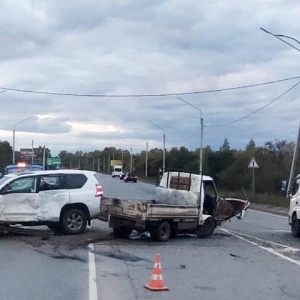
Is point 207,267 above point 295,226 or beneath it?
beneath

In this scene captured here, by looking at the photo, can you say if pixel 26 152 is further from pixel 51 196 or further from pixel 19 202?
pixel 19 202

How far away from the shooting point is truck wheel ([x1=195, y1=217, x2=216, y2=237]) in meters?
21.8

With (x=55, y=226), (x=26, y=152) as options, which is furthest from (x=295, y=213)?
(x=26, y=152)

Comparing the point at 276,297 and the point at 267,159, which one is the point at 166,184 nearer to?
the point at 276,297

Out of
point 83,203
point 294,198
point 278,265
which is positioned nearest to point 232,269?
point 278,265

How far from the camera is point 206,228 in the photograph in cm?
2180

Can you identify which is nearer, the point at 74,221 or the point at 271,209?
the point at 74,221

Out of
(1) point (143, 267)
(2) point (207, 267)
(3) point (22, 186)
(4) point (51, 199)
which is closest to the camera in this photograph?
(1) point (143, 267)

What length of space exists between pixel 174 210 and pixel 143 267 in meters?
5.86

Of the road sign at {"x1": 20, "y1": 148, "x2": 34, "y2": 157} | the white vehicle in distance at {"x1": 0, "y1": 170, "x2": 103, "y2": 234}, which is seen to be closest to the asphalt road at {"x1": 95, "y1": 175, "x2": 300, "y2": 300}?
the white vehicle in distance at {"x1": 0, "y1": 170, "x2": 103, "y2": 234}

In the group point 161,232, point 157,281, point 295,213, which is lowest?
point 157,281

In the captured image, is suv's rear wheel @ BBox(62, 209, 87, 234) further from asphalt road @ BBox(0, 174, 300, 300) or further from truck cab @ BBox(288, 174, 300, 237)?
truck cab @ BBox(288, 174, 300, 237)

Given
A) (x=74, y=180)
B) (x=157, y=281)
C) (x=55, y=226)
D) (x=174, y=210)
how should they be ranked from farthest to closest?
(x=74, y=180)
(x=55, y=226)
(x=174, y=210)
(x=157, y=281)

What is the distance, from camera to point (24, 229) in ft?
70.0
